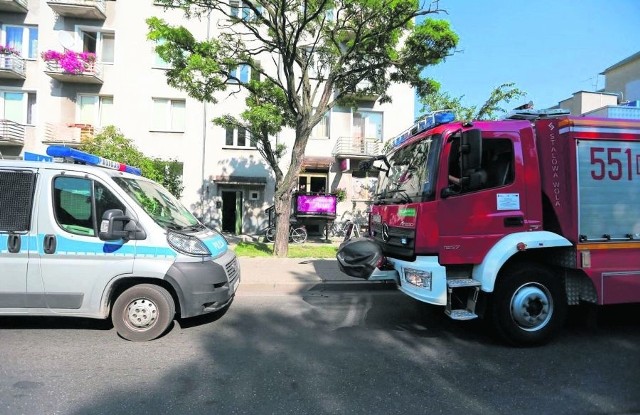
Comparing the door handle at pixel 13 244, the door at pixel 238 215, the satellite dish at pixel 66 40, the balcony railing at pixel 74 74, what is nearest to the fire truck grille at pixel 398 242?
the door handle at pixel 13 244

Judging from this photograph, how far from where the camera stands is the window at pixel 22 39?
67.2ft

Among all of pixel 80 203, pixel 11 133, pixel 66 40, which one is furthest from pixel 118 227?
pixel 66 40

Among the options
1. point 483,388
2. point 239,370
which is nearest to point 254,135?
point 239,370

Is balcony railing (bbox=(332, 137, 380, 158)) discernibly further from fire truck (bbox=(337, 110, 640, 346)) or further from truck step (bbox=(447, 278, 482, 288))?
truck step (bbox=(447, 278, 482, 288))

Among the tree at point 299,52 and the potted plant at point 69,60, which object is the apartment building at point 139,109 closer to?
the potted plant at point 69,60

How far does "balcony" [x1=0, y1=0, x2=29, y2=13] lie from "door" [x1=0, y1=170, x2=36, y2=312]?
20.3m

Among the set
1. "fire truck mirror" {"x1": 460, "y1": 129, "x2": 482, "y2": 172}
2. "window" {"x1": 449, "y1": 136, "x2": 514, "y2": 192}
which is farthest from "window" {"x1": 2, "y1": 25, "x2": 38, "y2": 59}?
"fire truck mirror" {"x1": 460, "y1": 129, "x2": 482, "y2": 172}

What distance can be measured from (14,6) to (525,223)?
80.8 ft

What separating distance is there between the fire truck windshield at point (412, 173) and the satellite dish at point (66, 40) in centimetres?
2008

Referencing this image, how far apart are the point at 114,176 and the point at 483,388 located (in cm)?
481

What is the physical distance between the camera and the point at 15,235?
16.1 feet

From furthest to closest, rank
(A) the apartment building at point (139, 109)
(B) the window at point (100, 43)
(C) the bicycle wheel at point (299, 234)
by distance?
(B) the window at point (100, 43) → (A) the apartment building at point (139, 109) → (C) the bicycle wheel at point (299, 234)

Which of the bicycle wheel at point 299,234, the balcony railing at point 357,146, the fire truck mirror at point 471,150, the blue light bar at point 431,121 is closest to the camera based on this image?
the fire truck mirror at point 471,150

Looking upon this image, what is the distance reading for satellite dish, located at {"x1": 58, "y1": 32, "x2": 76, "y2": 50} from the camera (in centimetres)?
2012
